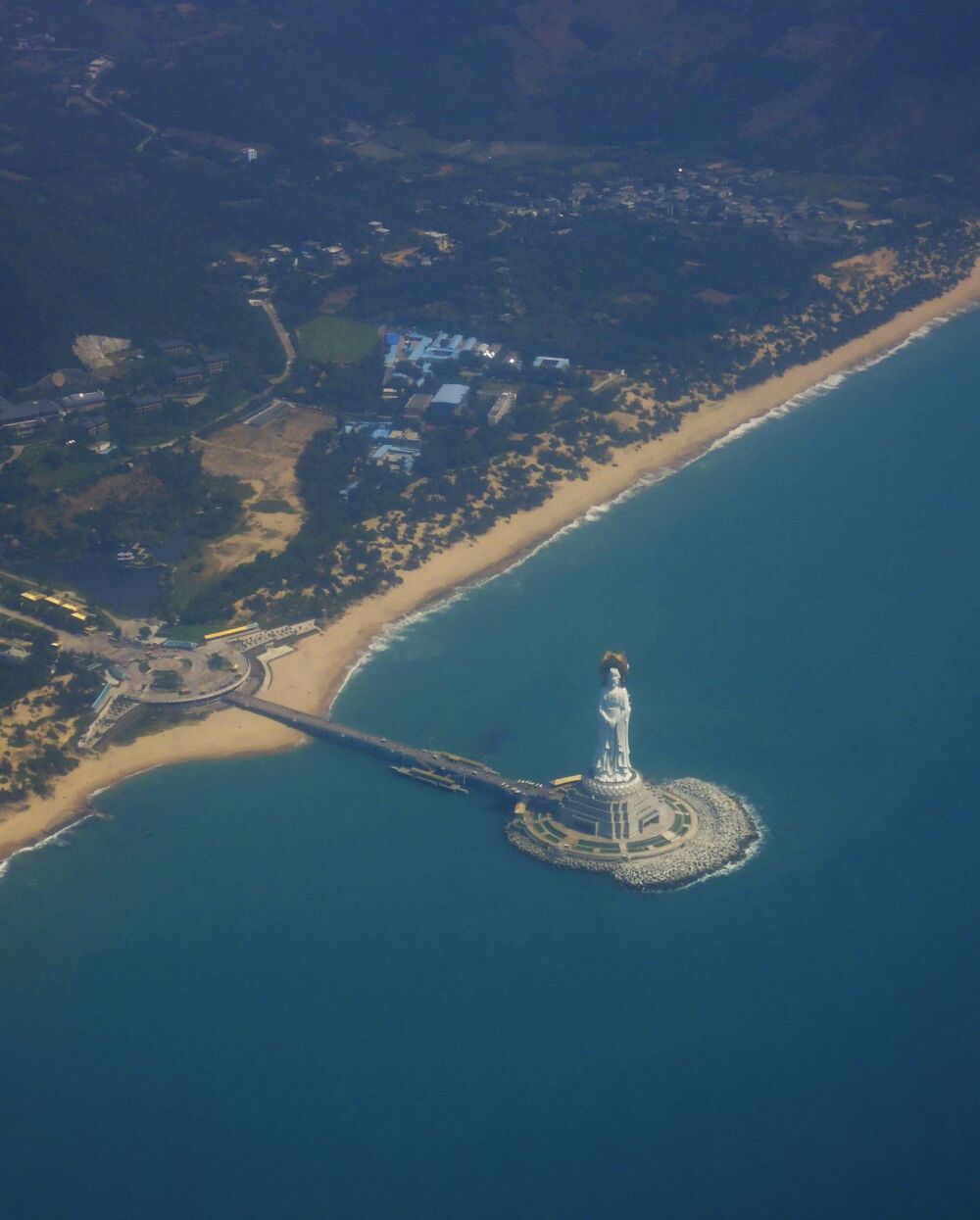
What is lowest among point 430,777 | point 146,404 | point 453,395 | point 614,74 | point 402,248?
point 430,777

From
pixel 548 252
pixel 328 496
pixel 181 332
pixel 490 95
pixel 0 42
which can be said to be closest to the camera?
pixel 328 496

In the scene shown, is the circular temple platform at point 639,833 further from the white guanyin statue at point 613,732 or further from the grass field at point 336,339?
the grass field at point 336,339

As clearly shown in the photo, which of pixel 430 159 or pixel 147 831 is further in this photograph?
pixel 430 159

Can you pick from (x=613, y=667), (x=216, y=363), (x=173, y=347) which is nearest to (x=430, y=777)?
(x=613, y=667)

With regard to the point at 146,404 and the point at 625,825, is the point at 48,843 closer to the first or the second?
the point at 625,825

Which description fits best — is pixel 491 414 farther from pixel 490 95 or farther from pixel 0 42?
pixel 0 42

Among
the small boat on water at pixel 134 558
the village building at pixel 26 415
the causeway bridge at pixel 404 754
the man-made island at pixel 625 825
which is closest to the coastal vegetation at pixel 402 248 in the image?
the small boat on water at pixel 134 558

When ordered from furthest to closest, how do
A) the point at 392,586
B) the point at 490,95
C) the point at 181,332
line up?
1. the point at 490,95
2. the point at 181,332
3. the point at 392,586

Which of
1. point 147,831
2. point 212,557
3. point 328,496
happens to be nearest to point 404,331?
point 328,496
